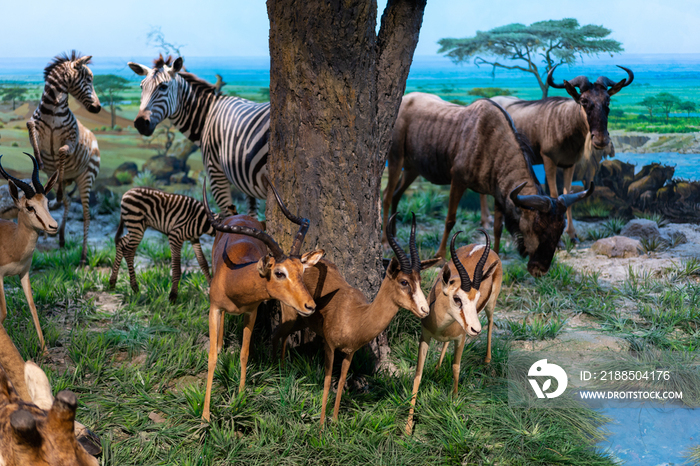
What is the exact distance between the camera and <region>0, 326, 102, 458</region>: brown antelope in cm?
154

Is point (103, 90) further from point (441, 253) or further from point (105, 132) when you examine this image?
point (441, 253)

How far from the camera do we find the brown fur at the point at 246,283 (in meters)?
2.69

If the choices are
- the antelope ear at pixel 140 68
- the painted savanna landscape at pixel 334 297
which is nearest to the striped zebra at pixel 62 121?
the painted savanna landscape at pixel 334 297

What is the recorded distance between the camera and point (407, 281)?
2.71 metres

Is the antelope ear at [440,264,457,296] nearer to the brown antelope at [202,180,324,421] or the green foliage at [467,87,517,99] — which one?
the brown antelope at [202,180,324,421]

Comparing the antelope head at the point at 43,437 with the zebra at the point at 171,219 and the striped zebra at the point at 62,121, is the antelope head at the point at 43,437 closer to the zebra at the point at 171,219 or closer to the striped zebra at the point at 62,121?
the zebra at the point at 171,219

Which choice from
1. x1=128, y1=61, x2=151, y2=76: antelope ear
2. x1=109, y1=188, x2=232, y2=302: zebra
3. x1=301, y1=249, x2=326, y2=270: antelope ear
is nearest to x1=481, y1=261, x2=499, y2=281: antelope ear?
x1=301, y1=249, x2=326, y2=270: antelope ear

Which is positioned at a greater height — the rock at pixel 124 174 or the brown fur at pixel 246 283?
the brown fur at pixel 246 283

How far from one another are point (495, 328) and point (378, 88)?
2323mm

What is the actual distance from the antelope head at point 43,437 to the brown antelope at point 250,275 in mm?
1354

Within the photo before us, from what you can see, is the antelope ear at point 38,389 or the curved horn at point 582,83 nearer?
the antelope ear at point 38,389

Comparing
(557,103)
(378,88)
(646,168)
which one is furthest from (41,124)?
(646,168)

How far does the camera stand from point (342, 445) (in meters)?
3.01

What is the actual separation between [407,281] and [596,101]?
4.54m
